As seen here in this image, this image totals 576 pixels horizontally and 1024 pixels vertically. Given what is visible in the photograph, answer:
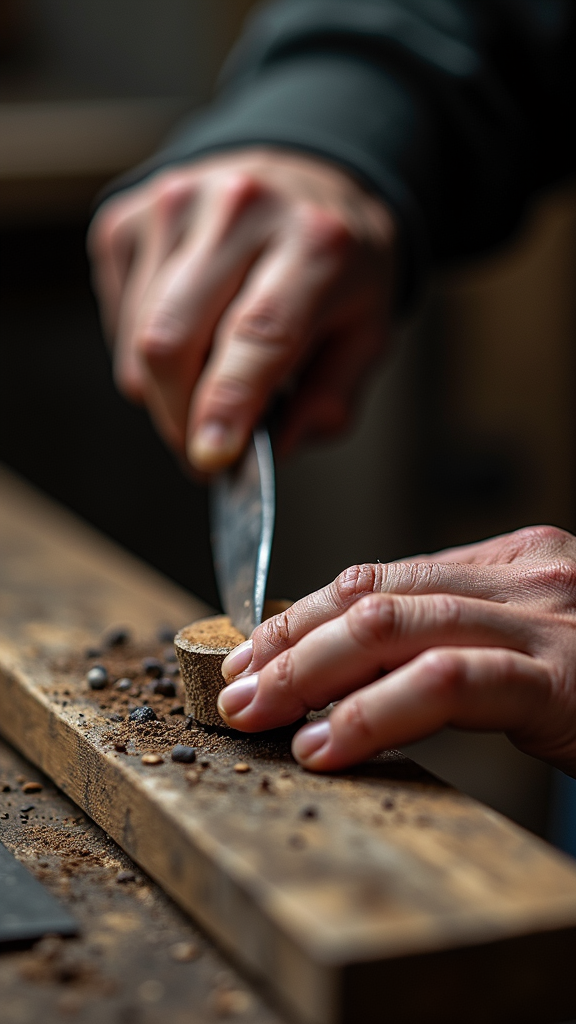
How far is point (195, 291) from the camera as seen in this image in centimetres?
144

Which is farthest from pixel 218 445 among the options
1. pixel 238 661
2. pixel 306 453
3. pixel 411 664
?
pixel 306 453

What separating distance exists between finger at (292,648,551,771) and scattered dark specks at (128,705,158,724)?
6.9 inches

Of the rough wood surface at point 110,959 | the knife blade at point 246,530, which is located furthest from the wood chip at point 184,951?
the knife blade at point 246,530

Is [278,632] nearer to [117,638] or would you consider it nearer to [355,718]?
[355,718]

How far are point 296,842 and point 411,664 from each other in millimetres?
148

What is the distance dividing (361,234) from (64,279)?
7.37 feet

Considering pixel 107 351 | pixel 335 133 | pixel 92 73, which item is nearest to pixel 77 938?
pixel 335 133

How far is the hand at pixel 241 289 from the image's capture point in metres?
1.40

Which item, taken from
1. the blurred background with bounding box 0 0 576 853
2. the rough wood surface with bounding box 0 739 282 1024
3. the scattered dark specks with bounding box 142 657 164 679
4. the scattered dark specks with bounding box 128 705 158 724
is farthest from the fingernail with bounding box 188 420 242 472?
the blurred background with bounding box 0 0 576 853

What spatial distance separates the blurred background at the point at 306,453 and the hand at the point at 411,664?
9.21ft

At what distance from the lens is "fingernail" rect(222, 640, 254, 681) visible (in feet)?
2.76

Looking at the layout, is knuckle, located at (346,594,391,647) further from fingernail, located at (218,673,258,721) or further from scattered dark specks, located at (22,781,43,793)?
scattered dark specks, located at (22,781,43,793)

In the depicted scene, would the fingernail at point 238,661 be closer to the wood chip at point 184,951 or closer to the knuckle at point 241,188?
the wood chip at point 184,951

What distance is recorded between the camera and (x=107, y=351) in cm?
363
